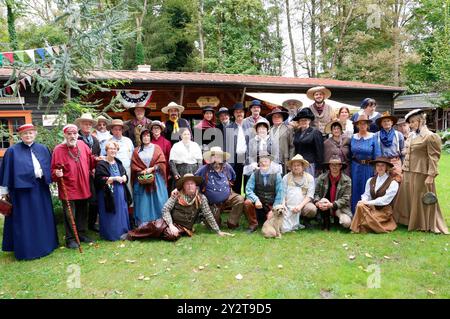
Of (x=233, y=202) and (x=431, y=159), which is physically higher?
(x=431, y=159)

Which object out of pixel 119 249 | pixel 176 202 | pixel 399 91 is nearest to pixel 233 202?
pixel 176 202

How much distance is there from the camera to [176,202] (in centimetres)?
542

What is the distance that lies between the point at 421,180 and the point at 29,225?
568 cm

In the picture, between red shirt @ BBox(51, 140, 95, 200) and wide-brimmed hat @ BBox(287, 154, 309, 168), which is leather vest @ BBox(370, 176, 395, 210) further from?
red shirt @ BBox(51, 140, 95, 200)

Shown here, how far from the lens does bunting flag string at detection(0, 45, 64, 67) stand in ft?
20.7

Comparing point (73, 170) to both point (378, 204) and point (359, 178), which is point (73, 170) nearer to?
point (359, 178)

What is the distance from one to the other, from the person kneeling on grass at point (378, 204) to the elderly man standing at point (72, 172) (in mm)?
4124

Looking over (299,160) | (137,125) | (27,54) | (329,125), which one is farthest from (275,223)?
(27,54)

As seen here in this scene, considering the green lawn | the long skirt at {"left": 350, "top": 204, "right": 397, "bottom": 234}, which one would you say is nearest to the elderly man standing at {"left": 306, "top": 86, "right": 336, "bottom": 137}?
the long skirt at {"left": 350, "top": 204, "right": 397, "bottom": 234}
